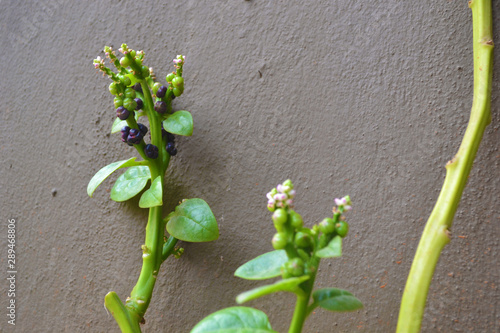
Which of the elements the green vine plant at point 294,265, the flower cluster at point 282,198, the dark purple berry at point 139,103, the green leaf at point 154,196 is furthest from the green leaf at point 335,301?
the dark purple berry at point 139,103

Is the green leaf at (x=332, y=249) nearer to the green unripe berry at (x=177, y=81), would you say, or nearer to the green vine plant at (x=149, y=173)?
the green vine plant at (x=149, y=173)

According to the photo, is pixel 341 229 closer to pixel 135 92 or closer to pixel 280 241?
pixel 280 241

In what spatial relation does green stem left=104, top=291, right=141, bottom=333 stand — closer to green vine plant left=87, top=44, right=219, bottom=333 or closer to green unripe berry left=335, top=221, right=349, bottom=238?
green vine plant left=87, top=44, right=219, bottom=333

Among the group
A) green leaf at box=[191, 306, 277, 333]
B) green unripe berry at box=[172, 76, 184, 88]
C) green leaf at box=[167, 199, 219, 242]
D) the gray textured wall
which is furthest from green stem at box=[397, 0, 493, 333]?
green unripe berry at box=[172, 76, 184, 88]

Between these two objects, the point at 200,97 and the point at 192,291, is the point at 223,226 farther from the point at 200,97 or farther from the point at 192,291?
the point at 200,97

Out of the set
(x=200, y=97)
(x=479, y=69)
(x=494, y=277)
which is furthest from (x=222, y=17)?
(x=494, y=277)

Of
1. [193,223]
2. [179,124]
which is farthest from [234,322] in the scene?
[179,124]
